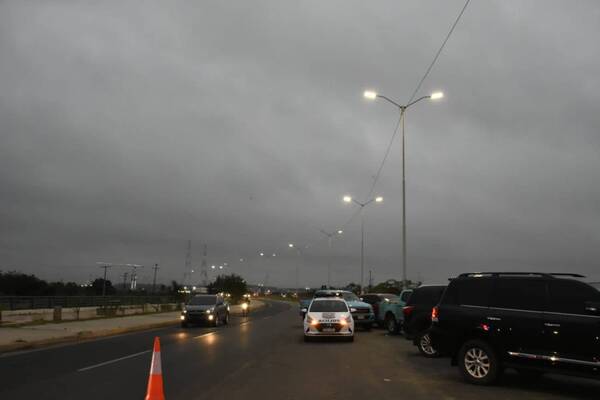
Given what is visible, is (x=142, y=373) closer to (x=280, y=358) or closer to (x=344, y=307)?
(x=280, y=358)

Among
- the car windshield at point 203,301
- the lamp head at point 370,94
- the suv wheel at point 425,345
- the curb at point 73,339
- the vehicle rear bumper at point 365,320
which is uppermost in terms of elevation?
the lamp head at point 370,94

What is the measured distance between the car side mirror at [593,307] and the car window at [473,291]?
1.86 meters

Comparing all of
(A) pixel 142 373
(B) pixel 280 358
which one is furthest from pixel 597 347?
(A) pixel 142 373

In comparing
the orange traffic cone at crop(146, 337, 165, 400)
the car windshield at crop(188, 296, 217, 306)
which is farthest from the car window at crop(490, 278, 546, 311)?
the car windshield at crop(188, 296, 217, 306)

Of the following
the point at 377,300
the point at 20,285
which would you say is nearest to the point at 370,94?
→ the point at 377,300

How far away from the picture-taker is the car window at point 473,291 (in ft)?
35.8

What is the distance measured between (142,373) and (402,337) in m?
13.1

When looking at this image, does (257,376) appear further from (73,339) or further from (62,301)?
(62,301)

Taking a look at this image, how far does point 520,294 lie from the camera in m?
10.4

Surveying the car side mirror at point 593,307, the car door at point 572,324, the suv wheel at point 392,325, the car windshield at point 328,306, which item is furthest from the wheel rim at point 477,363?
the suv wheel at point 392,325

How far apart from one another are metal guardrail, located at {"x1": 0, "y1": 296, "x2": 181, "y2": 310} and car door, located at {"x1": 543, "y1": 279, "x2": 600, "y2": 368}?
91.1 feet

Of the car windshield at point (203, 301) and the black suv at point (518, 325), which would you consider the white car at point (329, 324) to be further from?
the car windshield at point (203, 301)

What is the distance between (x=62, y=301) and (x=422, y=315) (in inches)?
1066

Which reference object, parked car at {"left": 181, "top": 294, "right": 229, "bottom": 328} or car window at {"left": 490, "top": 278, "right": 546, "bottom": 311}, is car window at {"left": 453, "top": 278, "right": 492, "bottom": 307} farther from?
parked car at {"left": 181, "top": 294, "right": 229, "bottom": 328}
